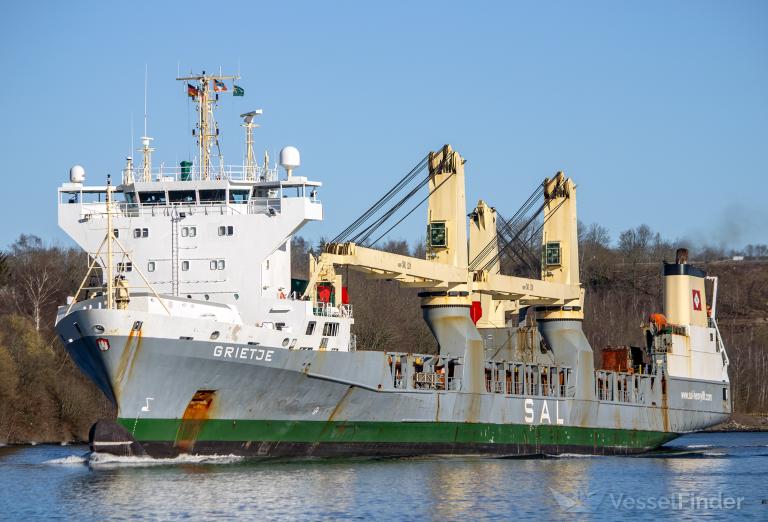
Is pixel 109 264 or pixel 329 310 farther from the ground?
pixel 109 264

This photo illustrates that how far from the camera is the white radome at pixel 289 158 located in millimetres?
42625

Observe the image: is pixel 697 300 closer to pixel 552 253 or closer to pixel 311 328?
pixel 552 253

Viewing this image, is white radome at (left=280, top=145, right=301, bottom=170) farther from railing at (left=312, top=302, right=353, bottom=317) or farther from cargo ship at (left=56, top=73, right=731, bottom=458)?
railing at (left=312, top=302, right=353, bottom=317)

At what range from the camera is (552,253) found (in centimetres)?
5409

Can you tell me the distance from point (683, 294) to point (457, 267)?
14099 millimetres

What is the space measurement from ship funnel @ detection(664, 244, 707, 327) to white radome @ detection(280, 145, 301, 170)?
21.0 m

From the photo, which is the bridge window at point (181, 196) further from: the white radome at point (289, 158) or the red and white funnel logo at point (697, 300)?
the red and white funnel logo at point (697, 300)

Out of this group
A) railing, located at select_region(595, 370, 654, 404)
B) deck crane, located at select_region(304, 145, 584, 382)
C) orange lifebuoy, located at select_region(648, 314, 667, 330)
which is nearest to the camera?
deck crane, located at select_region(304, 145, 584, 382)

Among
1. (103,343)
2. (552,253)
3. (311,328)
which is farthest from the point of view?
(552,253)

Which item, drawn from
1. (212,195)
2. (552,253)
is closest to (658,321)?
(552,253)

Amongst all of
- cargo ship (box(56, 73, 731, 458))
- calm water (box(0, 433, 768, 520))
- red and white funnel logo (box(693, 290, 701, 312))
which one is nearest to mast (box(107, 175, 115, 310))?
cargo ship (box(56, 73, 731, 458))

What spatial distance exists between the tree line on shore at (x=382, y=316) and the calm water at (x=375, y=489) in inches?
332

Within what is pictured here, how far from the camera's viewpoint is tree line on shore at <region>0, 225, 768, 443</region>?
6029cm

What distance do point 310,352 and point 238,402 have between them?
262 cm
